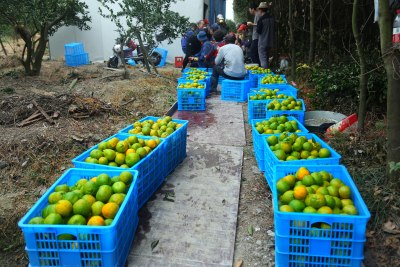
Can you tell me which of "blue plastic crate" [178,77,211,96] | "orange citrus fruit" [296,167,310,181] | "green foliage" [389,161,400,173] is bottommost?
"orange citrus fruit" [296,167,310,181]

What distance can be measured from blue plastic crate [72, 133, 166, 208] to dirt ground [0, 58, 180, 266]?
97cm

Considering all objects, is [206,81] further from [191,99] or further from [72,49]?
[72,49]

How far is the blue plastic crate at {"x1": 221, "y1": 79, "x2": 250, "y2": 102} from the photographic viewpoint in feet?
28.6

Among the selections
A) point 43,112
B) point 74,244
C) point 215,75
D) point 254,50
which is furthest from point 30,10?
point 74,244

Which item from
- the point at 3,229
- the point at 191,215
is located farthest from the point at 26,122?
the point at 191,215

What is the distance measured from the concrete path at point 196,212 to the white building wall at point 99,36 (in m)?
11.8

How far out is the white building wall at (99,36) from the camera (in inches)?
634

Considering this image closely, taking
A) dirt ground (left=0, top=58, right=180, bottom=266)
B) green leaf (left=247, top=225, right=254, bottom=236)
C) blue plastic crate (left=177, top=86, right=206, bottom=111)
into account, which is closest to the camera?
green leaf (left=247, top=225, right=254, bottom=236)

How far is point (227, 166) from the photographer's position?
15.8ft

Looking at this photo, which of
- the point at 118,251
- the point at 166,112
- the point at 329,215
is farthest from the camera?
the point at 166,112

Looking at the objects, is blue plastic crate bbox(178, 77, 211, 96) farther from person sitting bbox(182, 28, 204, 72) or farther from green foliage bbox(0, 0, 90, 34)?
green foliage bbox(0, 0, 90, 34)

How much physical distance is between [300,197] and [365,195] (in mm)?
986

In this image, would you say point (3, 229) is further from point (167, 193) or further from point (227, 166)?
point (227, 166)

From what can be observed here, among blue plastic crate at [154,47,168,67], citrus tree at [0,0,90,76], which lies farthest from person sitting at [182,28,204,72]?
citrus tree at [0,0,90,76]
